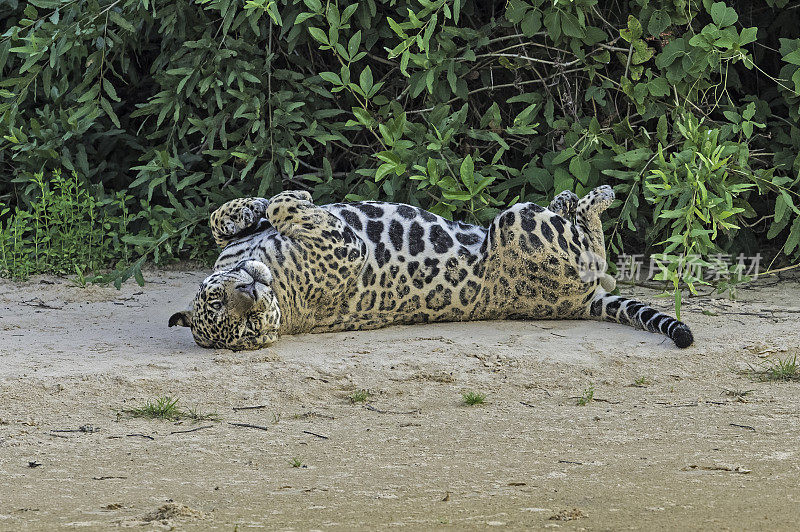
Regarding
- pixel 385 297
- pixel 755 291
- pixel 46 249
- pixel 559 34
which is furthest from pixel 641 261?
pixel 46 249

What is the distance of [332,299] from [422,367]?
0.91 metres

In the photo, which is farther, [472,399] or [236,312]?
[236,312]

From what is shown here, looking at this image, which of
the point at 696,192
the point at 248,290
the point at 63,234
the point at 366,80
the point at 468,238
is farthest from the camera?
the point at 63,234

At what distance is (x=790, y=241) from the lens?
6723mm

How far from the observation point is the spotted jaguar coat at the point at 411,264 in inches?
224

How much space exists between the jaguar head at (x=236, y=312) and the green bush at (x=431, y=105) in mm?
1570

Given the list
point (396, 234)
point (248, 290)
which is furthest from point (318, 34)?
point (248, 290)

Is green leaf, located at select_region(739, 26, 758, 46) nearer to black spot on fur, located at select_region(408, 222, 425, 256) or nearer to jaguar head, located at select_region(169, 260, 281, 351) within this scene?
black spot on fur, located at select_region(408, 222, 425, 256)

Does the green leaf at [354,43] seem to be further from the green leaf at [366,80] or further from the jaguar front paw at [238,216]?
the jaguar front paw at [238,216]

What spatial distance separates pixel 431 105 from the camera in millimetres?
7090

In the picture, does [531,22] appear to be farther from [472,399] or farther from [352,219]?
[472,399]

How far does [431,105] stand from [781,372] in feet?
10.5

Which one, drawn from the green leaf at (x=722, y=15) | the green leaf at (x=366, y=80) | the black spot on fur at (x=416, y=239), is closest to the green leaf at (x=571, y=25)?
the green leaf at (x=722, y=15)

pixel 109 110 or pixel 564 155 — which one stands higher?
pixel 109 110
